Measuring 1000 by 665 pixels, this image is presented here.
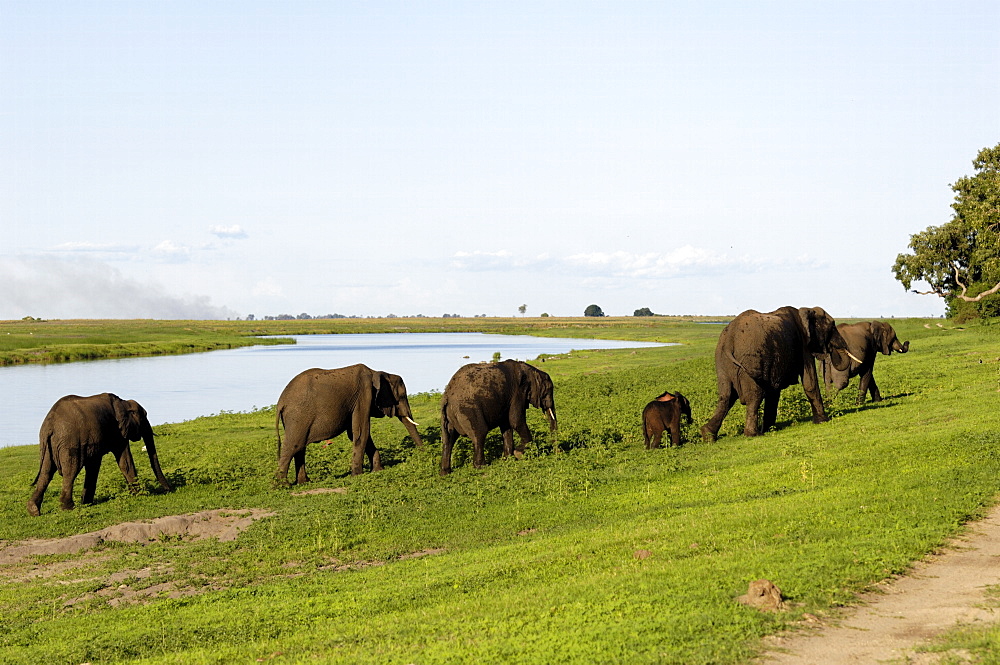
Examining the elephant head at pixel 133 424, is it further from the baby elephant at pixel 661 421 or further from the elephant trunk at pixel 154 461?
the baby elephant at pixel 661 421

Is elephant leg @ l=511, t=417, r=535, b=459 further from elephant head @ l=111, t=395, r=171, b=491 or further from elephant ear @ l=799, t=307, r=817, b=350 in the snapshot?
elephant head @ l=111, t=395, r=171, b=491

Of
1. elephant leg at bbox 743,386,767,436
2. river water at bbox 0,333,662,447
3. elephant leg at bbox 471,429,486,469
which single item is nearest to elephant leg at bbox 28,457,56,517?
elephant leg at bbox 471,429,486,469

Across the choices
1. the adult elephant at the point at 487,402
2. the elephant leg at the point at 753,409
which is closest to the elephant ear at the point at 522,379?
the adult elephant at the point at 487,402

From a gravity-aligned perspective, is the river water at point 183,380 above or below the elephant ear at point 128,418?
below

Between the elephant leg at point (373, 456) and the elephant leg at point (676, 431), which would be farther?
the elephant leg at point (373, 456)

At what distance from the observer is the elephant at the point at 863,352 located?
1084 inches

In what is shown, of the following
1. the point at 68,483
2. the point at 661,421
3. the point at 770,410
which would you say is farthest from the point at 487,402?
the point at 68,483

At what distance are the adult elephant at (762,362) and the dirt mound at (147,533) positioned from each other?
11.6 metres

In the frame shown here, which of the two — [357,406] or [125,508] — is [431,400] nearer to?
[357,406]

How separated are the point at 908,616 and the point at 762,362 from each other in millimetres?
13703

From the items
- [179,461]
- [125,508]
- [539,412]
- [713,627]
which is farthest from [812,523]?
[179,461]

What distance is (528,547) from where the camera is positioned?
44.5 ft

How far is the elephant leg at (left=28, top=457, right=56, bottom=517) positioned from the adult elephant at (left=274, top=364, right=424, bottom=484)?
494cm

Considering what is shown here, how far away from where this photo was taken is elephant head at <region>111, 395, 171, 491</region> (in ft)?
70.4
